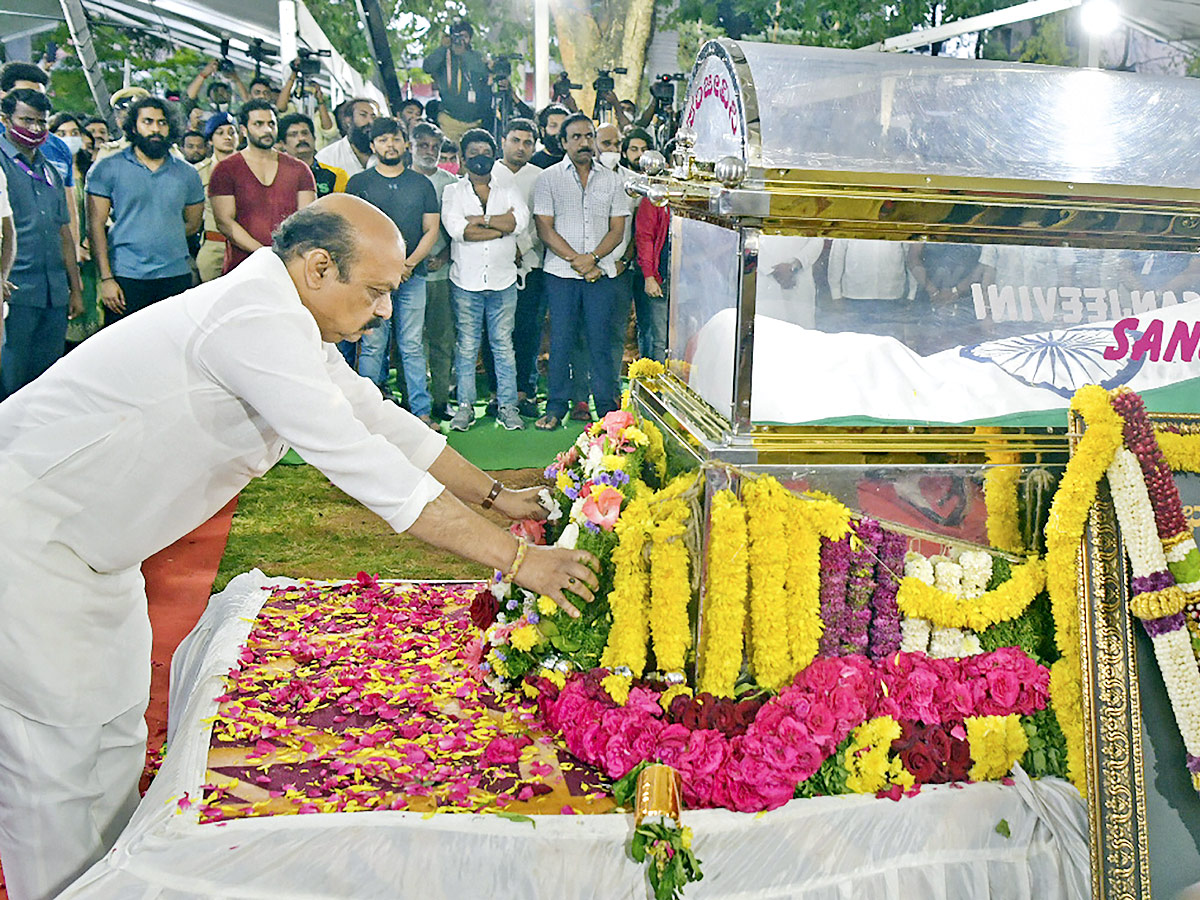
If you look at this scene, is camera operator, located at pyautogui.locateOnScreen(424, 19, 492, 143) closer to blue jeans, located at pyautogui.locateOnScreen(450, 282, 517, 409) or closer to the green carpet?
blue jeans, located at pyautogui.locateOnScreen(450, 282, 517, 409)

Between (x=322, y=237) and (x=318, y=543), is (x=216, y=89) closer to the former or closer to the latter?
(x=318, y=543)

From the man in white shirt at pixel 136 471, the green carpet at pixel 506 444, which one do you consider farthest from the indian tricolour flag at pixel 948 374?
the green carpet at pixel 506 444

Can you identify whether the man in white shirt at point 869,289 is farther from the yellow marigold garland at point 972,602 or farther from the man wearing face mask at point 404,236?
the man wearing face mask at point 404,236

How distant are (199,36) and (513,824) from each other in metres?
6.89

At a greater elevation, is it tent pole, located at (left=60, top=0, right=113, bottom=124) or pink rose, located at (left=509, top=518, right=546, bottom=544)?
tent pole, located at (left=60, top=0, right=113, bottom=124)

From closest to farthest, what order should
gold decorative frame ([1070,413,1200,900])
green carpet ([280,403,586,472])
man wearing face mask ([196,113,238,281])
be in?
1. gold decorative frame ([1070,413,1200,900])
2. green carpet ([280,403,586,472])
3. man wearing face mask ([196,113,238,281])

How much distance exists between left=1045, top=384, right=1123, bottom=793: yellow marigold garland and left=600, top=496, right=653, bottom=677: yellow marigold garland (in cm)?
93

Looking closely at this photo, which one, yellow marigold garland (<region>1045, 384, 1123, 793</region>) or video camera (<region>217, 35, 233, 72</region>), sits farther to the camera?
video camera (<region>217, 35, 233, 72</region>)

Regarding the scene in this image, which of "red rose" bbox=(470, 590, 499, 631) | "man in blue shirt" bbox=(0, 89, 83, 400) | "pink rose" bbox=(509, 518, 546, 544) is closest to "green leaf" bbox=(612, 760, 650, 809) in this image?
"red rose" bbox=(470, 590, 499, 631)

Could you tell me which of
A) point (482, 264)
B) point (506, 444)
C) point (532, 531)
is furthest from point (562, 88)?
point (532, 531)

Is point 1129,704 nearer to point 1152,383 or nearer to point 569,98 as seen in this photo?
point 1152,383

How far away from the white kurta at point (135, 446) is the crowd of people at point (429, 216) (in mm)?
4883

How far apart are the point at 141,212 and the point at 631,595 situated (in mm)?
5691

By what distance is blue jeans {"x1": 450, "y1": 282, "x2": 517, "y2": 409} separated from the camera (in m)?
8.00
